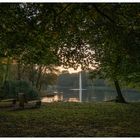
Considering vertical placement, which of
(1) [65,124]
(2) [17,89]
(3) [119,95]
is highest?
(2) [17,89]

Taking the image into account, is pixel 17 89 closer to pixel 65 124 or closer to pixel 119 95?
pixel 65 124

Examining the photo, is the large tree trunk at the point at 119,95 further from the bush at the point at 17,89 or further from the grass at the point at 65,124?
the grass at the point at 65,124

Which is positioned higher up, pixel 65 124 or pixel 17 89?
pixel 17 89

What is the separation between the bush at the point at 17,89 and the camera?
15.3 metres

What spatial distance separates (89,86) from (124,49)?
7488 mm

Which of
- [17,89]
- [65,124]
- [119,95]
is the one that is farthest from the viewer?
[119,95]

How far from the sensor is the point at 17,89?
15.7 meters

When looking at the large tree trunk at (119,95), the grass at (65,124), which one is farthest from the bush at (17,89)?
the large tree trunk at (119,95)

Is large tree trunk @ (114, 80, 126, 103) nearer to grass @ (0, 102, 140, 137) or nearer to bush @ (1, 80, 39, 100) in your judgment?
bush @ (1, 80, 39, 100)

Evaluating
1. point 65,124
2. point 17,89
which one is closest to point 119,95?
point 17,89

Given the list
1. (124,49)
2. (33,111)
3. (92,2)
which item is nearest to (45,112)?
(33,111)

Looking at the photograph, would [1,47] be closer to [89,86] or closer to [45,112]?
[45,112]

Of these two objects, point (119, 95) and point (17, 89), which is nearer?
point (17, 89)

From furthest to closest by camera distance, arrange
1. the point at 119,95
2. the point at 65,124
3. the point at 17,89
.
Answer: the point at 119,95 → the point at 17,89 → the point at 65,124
